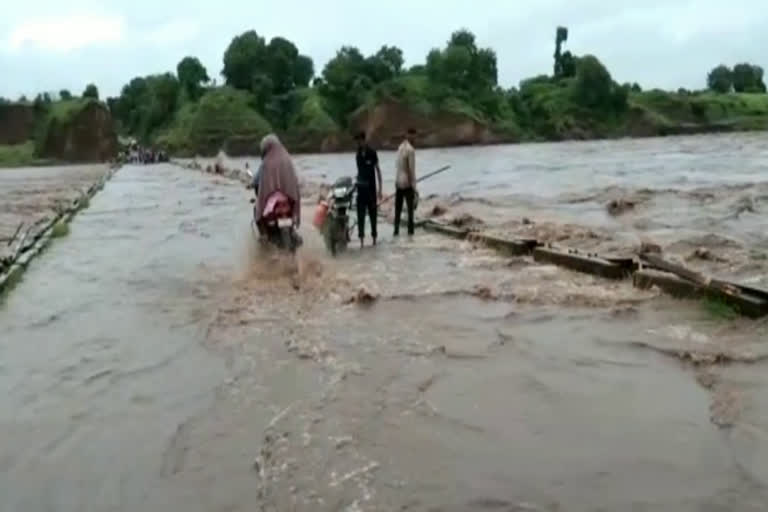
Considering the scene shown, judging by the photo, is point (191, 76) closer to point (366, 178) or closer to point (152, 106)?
point (152, 106)

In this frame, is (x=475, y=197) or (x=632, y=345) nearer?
(x=632, y=345)

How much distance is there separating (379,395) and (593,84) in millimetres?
105127

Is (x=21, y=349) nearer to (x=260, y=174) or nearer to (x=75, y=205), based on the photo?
(x=260, y=174)

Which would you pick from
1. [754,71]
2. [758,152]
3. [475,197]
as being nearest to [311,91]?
[754,71]

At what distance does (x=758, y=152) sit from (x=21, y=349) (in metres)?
44.7

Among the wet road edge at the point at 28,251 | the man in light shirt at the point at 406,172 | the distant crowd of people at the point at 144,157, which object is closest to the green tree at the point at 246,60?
the distant crowd of people at the point at 144,157

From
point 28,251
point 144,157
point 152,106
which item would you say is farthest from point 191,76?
point 28,251

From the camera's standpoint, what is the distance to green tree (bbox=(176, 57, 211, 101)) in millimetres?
117562

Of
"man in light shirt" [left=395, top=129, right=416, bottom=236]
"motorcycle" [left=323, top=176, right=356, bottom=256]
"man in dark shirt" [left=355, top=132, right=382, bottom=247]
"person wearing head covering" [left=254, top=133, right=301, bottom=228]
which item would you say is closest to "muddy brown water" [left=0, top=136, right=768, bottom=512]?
"person wearing head covering" [left=254, top=133, right=301, bottom=228]

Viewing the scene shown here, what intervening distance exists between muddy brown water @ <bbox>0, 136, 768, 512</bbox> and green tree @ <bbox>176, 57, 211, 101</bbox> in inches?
4294

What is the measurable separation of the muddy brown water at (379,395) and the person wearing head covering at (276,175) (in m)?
1.23

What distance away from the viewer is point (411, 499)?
4820 mm

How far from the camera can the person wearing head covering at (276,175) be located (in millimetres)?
12875

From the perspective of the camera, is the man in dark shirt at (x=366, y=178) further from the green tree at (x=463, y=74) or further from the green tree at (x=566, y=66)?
the green tree at (x=566, y=66)
